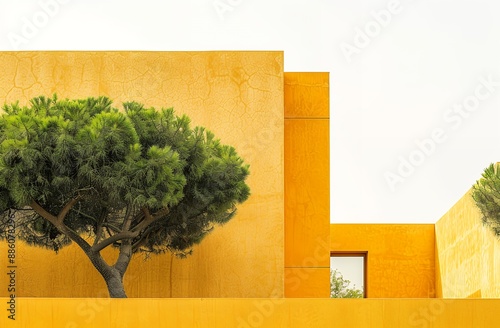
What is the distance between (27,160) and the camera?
13203 mm

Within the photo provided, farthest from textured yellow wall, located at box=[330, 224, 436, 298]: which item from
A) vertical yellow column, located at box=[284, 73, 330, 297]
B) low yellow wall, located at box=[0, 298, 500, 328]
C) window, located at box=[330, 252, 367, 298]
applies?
low yellow wall, located at box=[0, 298, 500, 328]

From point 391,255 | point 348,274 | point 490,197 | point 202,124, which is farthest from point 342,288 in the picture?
point 490,197

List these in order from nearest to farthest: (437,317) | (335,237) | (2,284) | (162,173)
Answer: (437,317), (162,173), (2,284), (335,237)

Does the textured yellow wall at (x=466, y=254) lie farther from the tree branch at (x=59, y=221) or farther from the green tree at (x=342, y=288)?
the tree branch at (x=59, y=221)

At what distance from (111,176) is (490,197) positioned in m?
5.41

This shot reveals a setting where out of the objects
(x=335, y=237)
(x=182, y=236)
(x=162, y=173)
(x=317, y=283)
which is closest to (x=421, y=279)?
(x=335, y=237)

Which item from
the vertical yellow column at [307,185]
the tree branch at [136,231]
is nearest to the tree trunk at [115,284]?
the tree branch at [136,231]

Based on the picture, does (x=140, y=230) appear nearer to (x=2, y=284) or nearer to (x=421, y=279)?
(x=2, y=284)

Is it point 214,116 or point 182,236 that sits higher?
point 214,116

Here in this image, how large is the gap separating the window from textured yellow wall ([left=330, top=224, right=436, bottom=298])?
0.43 meters

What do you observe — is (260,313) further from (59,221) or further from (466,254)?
(466,254)

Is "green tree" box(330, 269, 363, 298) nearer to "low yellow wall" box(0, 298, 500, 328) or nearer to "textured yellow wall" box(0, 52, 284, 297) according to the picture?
"textured yellow wall" box(0, 52, 284, 297)

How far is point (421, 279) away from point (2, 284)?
1179 cm

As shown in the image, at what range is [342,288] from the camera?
28891mm
